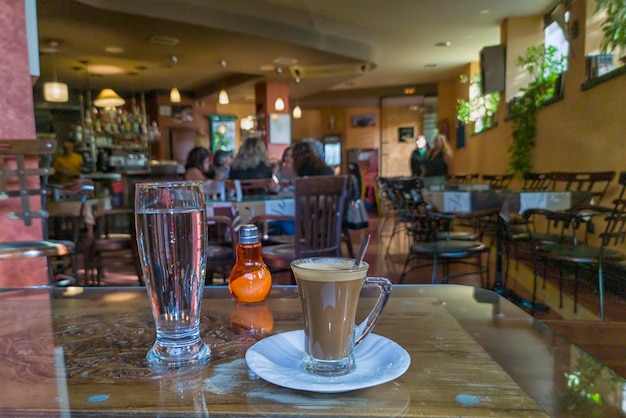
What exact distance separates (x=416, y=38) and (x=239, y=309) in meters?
7.45

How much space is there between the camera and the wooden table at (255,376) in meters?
0.51

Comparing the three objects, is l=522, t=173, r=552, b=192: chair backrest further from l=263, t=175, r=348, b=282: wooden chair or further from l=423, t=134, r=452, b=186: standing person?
l=263, t=175, r=348, b=282: wooden chair

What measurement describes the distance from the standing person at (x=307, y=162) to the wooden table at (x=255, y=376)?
2.85 metres

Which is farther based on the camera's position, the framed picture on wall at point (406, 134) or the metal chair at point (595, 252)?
the framed picture on wall at point (406, 134)

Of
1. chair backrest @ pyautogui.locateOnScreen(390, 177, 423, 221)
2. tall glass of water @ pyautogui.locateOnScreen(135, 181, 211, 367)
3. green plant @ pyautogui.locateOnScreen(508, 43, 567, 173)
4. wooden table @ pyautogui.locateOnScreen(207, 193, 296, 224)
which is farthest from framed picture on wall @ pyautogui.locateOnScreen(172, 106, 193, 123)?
tall glass of water @ pyautogui.locateOnScreen(135, 181, 211, 367)

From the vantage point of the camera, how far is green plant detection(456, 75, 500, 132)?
7484mm

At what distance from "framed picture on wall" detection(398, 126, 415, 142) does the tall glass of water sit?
13.7 m

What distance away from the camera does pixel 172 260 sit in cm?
64

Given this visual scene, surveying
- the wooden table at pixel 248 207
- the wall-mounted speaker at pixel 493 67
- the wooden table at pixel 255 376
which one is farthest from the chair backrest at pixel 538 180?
the wooden table at pixel 255 376

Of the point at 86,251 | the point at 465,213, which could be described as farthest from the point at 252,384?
the point at 86,251

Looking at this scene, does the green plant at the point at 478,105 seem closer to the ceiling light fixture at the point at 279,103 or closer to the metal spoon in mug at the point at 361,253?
the ceiling light fixture at the point at 279,103

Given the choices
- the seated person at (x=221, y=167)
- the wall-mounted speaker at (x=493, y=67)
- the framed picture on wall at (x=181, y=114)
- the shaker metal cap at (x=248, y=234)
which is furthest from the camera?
the framed picture on wall at (x=181, y=114)

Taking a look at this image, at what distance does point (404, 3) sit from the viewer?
590 centimetres

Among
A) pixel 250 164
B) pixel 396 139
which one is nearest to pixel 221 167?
pixel 250 164
